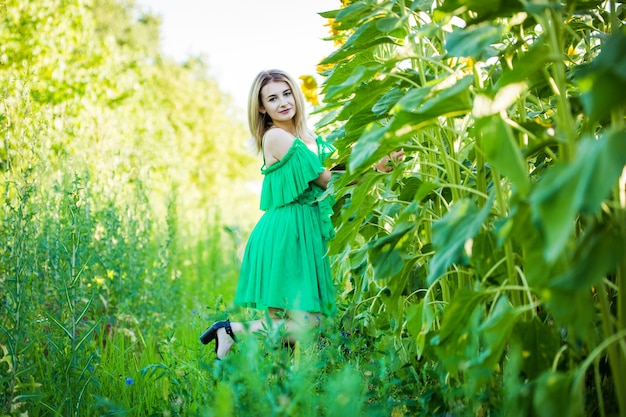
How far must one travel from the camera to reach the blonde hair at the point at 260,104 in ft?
9.40

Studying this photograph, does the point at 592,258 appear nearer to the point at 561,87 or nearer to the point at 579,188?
the point at 579,188

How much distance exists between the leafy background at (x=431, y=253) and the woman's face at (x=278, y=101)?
10cm

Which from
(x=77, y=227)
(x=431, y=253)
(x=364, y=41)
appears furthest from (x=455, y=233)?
(x=77, y=227)

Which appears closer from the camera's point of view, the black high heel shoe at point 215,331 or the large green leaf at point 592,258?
the large green leaf at point 592,258

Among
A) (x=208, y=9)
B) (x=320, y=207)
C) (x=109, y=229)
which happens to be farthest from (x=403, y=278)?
(x=208, y=9)

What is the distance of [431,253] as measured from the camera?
158 cm

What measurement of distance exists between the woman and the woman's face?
3.6 inches

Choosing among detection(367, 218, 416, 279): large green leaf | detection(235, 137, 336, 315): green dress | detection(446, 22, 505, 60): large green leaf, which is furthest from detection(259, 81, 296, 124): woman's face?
detection(446, 22, 505, 60): large green leaf

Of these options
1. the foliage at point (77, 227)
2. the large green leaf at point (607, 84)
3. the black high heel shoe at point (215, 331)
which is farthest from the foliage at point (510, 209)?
the foliage at point (77, 227)

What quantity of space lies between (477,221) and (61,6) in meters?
4.60

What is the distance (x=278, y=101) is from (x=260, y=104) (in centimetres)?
12

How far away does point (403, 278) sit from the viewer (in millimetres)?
1592

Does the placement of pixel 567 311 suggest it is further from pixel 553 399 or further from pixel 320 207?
pixel 320 207

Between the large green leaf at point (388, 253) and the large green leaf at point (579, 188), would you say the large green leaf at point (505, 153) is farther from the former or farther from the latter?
the large green leaf at point (388, 253)
